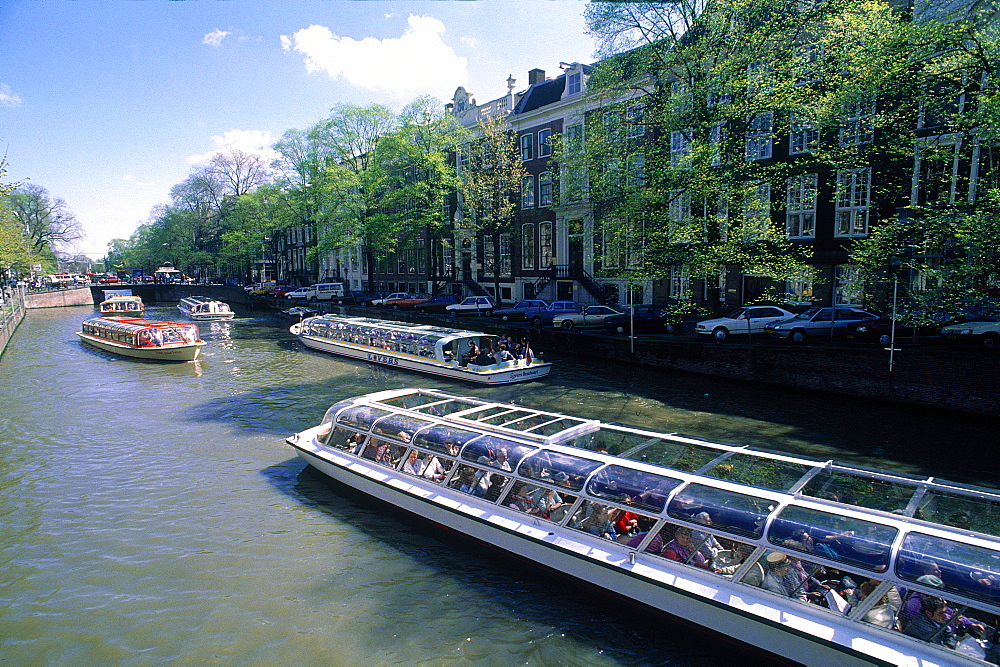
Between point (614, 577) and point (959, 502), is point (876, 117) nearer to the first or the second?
point (959, 502)

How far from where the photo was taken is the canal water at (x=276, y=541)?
7.43 m

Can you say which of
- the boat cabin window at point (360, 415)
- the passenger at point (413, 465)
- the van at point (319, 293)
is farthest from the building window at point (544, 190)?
the passenger at point (413, 465)

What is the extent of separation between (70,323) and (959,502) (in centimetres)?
5705

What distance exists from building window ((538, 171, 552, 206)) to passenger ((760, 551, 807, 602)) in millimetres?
37199

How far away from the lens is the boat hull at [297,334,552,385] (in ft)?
72.7

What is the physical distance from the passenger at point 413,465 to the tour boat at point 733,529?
3 centimetres

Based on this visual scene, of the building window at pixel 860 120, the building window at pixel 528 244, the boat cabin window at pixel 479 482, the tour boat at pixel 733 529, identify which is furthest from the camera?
the building window at pixel 528 244

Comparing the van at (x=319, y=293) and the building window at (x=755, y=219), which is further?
the van at (x=319, y=293)

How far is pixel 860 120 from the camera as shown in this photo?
69.6 feet

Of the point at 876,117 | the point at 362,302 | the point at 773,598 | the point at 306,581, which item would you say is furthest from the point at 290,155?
the point at 773,598

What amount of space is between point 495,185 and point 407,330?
18608 millimetres

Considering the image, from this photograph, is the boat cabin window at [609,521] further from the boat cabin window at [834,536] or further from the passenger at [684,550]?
the boat cabin window at [834,536]

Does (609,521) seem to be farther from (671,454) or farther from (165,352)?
(165,352)

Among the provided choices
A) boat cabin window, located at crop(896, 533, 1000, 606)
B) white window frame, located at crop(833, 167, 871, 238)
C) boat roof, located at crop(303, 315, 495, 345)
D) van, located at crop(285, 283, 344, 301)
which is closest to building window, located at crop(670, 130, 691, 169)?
white window frame, located at crop(833, 167, 871, 238)
